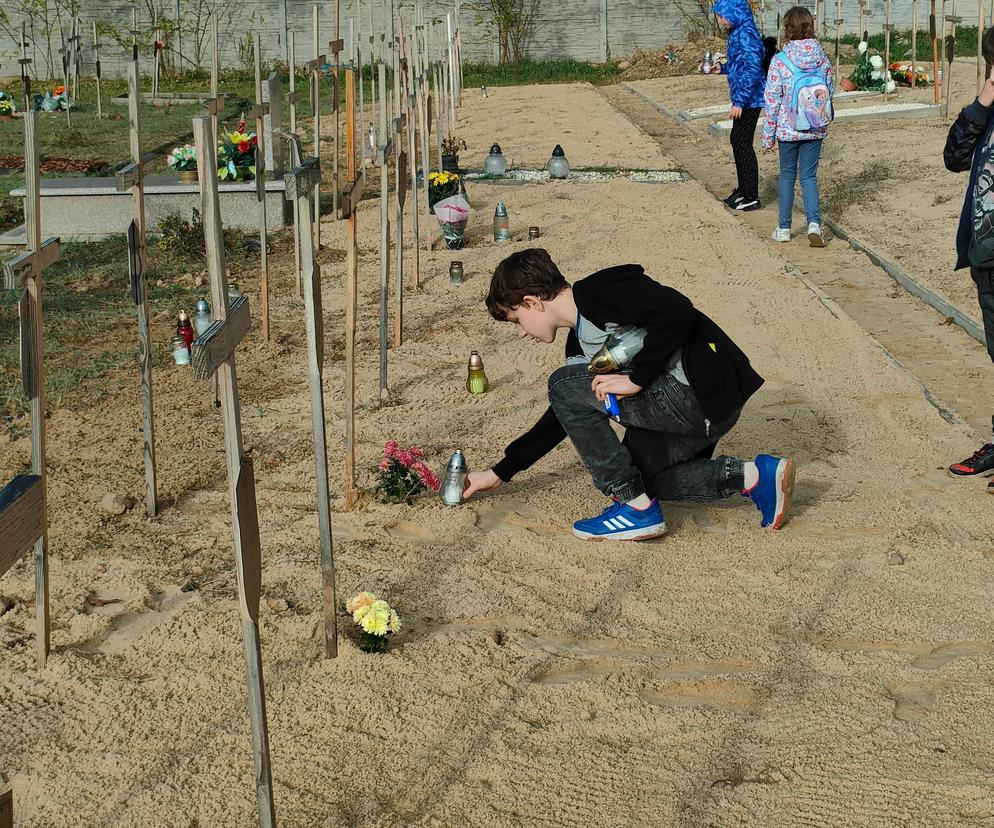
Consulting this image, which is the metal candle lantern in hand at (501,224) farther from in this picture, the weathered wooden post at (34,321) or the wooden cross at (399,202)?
the weathered wooden post at (34,321)

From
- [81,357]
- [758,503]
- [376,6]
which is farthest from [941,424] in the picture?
[376,6]

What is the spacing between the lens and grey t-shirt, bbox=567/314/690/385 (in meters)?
3.84

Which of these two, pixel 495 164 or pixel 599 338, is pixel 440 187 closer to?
pixel 495 164

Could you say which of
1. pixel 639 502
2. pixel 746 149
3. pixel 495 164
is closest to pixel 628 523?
pixel 639 502

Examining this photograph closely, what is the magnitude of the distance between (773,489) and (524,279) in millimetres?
1057

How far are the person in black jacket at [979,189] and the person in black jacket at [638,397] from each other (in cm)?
96

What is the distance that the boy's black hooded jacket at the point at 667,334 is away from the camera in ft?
12.0

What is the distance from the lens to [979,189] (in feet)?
13.9

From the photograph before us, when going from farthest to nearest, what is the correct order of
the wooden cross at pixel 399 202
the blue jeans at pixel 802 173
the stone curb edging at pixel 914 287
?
the blue jeans at pixel 802 173 < the stone curb edging at pixel 914 287 < the wooden cross at pixel 399 202

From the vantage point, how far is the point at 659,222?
914cm

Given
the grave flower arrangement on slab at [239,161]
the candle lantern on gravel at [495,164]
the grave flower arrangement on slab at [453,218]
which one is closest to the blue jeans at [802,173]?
the grave flower arrangement on slab at [453,218]

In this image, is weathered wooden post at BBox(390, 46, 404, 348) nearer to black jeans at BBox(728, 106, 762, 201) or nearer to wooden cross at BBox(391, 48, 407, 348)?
wooden cross at BBox(391, 48, 407, 348)

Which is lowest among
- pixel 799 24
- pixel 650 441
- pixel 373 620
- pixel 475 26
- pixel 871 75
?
pixel 373 620

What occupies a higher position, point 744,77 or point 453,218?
point 744,77
